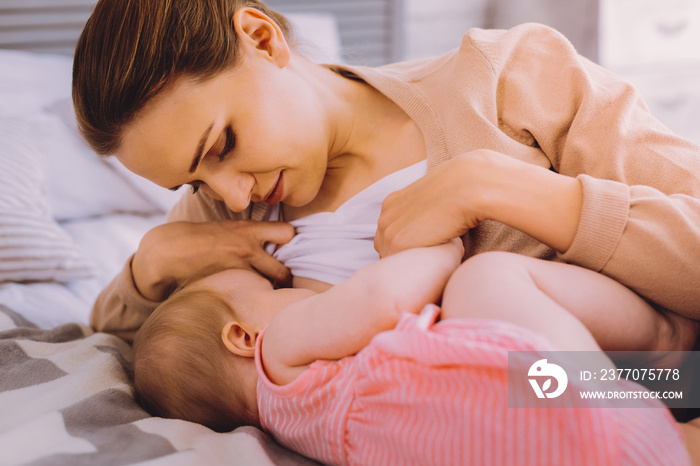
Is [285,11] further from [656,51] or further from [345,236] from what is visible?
[345,236]

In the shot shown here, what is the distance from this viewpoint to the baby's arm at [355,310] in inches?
27.3

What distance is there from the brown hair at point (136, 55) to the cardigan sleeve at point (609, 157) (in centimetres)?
49

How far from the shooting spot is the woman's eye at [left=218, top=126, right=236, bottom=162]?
2.97 ft

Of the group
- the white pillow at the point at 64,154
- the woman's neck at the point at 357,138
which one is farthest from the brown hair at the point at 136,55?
the white pillow at the point at 64,154

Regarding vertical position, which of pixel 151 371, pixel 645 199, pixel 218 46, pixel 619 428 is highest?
pixel 218 46

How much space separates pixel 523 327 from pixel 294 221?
709 millimetres

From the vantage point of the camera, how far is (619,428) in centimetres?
53

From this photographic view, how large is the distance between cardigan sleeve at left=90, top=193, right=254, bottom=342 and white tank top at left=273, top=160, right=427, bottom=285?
19cm

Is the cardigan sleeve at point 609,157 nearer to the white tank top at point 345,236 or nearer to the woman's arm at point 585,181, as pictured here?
the woman's arm at point 585,181

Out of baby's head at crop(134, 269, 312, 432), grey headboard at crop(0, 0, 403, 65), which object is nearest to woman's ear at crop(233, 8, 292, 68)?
baby's head at crop(134, 269, 312, 432)

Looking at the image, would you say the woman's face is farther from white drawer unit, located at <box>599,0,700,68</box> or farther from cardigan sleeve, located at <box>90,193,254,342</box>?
white drawer unit, located at <box>599,0,700,68</box>

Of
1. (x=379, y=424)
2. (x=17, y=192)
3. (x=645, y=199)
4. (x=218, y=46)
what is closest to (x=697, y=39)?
(x=645, y=199)

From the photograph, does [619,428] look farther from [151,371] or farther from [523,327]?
[151,371]

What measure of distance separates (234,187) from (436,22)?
7.94 feet
